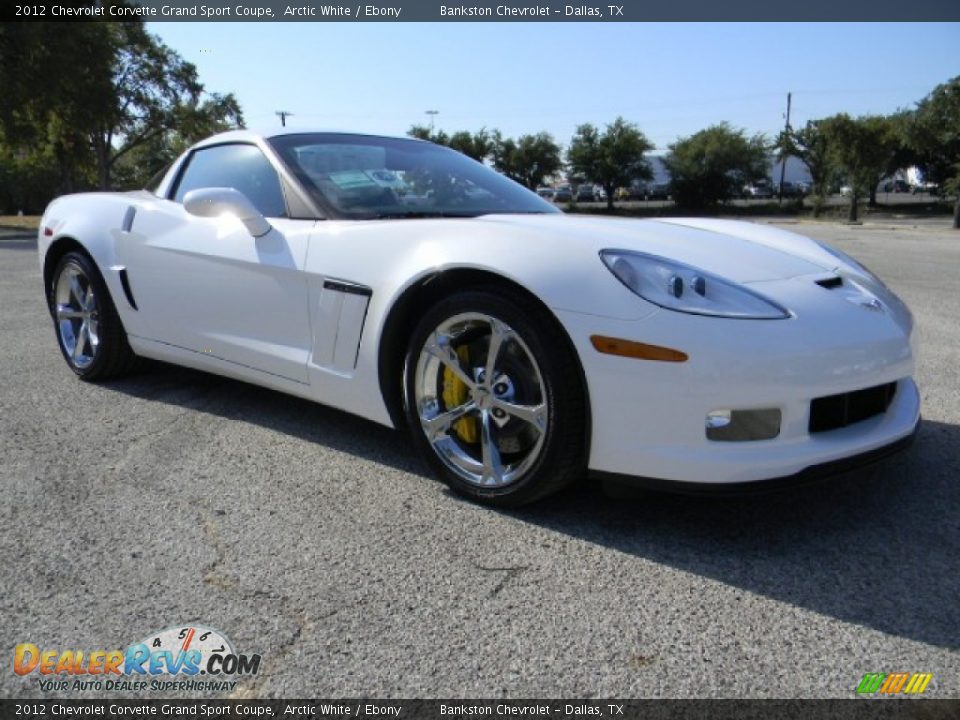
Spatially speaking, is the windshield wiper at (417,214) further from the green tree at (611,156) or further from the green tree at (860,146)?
the green tree at (611,156)

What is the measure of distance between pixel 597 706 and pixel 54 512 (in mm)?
1905

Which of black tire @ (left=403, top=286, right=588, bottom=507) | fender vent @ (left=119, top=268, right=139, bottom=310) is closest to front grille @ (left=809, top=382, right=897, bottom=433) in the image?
black tire @ (left=403, top=286, right=588, bottom=507)

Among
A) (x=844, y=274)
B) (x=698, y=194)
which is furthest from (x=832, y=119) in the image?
(x=844, y=274)

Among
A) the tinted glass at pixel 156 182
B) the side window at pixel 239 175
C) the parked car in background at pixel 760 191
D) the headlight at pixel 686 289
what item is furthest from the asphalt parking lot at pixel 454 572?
the parked car in background at pixel 760 191

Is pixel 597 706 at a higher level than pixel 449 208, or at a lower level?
lower

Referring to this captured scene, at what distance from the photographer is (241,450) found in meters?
3.25

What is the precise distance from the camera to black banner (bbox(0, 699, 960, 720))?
1637mm

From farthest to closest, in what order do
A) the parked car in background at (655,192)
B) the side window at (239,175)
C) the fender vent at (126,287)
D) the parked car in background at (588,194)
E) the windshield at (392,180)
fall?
the parked car in background at (588,194) → the parked car in background at (655,192) → the fender vent at (126,287) → the side window at (239,175) → the windshield at (392,180)

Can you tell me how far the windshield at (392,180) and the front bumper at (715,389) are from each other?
3.84 ft

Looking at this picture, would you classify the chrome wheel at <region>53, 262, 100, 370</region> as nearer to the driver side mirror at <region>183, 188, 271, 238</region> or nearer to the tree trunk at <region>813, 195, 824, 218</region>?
the driver side mirror at <region>183, 188, 271, 238</region>

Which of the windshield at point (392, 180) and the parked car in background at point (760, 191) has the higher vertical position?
the parked car in background at point (760, 191)

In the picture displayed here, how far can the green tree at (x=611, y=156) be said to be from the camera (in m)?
52.9

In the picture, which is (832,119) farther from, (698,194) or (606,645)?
(606,645)

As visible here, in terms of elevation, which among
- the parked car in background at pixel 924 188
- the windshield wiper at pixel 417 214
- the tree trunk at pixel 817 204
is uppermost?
the parked car in background at pixel 924 188
